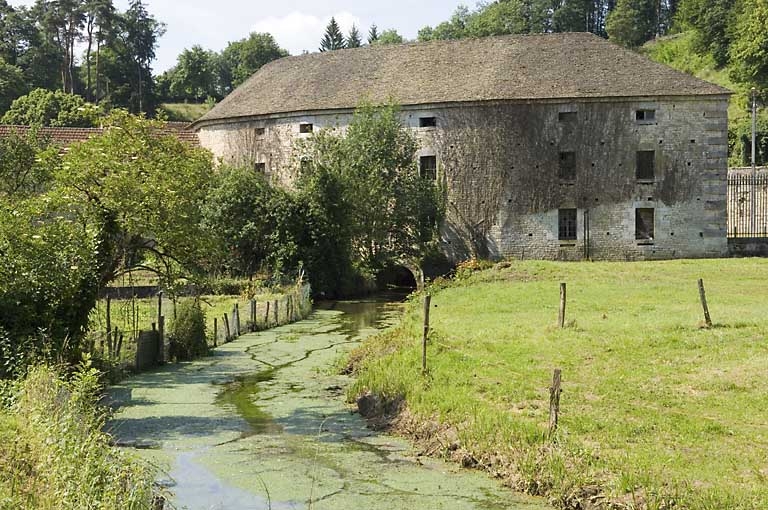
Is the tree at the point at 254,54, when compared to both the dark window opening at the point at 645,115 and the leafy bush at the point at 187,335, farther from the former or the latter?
the leafy bush at the point at 187,335

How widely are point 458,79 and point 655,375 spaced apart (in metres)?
29.2

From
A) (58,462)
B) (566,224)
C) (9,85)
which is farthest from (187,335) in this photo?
(9,85)

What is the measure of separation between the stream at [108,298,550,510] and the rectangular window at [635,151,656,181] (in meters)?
21.7

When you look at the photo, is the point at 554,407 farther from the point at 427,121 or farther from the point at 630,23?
the point at 630,23

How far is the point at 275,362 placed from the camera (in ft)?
70.2

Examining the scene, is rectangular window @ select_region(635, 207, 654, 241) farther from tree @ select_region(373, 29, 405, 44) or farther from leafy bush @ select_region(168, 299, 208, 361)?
tree @ select_region(373, 29, 405, 44)

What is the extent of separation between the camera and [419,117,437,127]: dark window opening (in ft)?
137

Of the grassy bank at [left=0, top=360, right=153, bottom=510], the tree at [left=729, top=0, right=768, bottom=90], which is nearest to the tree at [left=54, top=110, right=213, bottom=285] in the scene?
the grassy bank at [left=0, top=360, right=153, bottom=510]

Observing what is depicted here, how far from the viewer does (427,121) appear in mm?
41906

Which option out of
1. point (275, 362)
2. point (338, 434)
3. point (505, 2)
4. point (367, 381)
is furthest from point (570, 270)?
point (505, 2)

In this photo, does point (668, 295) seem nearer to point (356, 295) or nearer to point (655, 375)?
point (655, 375)

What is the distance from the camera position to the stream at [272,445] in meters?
11.5

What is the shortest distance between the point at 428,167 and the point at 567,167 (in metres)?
6.20

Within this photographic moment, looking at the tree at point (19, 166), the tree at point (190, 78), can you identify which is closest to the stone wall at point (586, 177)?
the tree at point (19, 166)
